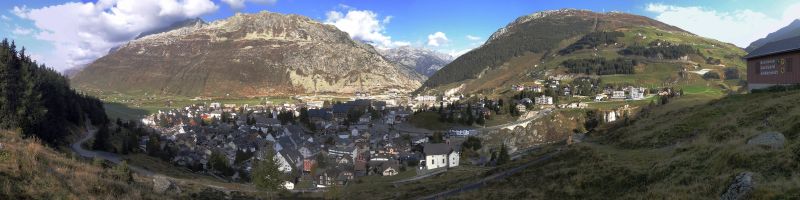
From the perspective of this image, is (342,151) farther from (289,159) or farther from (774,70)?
(774,70)

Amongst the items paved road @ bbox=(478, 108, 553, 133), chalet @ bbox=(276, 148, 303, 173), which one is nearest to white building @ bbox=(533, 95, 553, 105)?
paved road @ bbox=(478, 108, 553, 133)

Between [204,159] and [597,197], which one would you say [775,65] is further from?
[204,159]

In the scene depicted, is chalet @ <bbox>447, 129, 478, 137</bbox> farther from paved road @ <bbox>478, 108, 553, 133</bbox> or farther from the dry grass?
the dry grass

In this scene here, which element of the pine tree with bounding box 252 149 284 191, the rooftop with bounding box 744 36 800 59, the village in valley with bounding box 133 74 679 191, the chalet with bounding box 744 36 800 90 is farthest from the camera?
the village in valley with bounding box 133 74 679 191

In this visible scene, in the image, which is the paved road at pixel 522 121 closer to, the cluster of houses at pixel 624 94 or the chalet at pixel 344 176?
the cluster of houses at pixel 624 94

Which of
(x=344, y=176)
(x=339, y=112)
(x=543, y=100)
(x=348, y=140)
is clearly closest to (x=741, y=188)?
(x=344, y=176)

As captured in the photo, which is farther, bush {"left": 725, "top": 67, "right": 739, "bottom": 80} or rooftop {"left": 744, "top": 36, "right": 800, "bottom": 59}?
bush {"left": 725, "top": 67, "right": 739, "bottom": 80}

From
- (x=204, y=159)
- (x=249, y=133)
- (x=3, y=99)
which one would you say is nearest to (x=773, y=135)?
(x=3, y=99)
